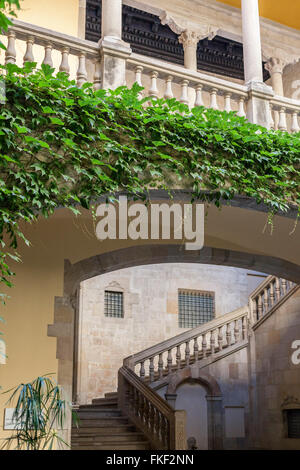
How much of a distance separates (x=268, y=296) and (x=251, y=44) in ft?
22.8

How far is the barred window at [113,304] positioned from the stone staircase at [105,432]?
3.68m

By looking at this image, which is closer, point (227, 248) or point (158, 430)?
point (227, 248)

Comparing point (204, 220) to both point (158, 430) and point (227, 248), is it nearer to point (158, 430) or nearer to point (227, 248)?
point (227, 248)

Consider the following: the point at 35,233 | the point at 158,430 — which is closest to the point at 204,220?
the point at 35,233

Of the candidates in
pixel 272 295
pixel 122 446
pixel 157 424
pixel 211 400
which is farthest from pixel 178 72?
pixel 211 400

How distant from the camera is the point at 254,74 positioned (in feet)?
23.1

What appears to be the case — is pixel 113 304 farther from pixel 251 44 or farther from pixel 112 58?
pixel 112 58

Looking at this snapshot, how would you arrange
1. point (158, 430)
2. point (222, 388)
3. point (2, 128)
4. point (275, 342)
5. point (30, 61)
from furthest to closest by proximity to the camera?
point (222, 388)
point (275, 342)
point (158, 430)
point (30, 61)
point (2, 128)

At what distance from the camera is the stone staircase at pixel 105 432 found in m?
9.24

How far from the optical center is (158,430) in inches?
374

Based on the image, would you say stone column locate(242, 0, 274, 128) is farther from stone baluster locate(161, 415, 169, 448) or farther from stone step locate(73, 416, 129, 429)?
stone step locate(73, 416, 129, 429)

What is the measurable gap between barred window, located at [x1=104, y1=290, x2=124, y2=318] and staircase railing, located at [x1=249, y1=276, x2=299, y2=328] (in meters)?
3.49
